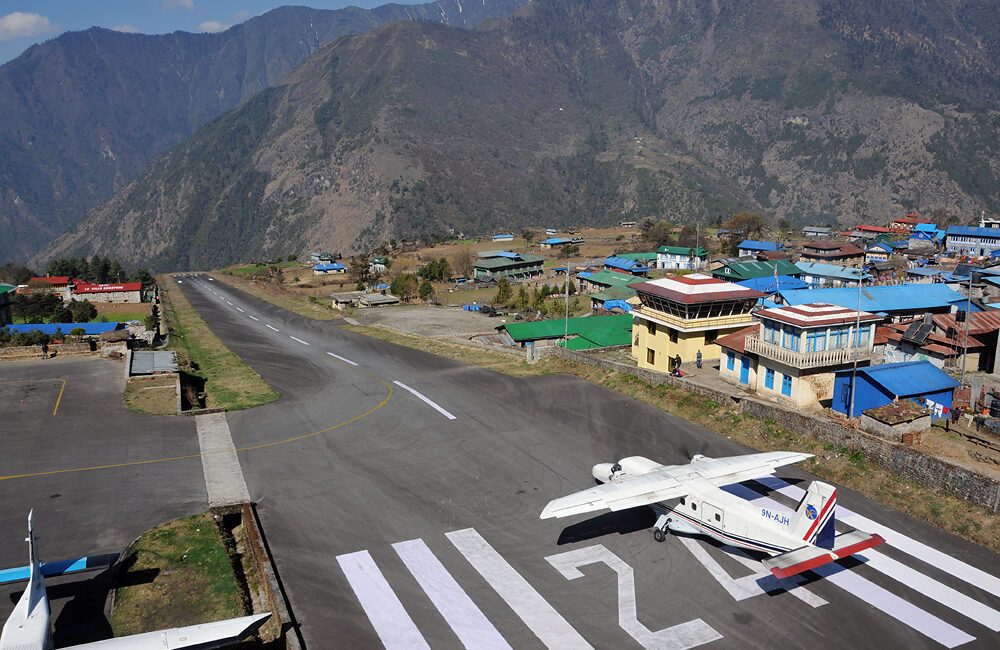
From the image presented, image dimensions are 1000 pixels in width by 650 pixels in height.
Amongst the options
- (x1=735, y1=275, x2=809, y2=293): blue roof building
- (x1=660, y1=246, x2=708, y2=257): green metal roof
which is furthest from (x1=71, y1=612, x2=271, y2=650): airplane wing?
(x1=660, y1=246, x2=708, y2=257): green metal roof

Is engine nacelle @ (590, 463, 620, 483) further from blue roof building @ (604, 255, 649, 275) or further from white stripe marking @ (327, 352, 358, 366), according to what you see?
blue roof building @ (604, 255, 649, 275)

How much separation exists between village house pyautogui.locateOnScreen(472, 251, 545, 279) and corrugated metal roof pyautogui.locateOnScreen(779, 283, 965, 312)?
9419cm

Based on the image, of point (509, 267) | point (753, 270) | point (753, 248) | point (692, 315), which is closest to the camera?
point (692, 315)

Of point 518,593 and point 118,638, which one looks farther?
point 518,593

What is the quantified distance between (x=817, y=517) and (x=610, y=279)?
324ft

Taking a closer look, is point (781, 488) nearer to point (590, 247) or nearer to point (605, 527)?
point (605, 527)

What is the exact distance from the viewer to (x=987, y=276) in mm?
75875

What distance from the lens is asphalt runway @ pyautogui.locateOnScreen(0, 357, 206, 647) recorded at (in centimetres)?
2462

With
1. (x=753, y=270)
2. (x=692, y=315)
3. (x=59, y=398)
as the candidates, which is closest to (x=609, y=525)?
(x=692, y=315)

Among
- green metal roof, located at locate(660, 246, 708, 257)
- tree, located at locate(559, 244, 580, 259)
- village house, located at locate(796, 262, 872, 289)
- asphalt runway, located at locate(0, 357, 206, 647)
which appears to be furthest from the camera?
tree, located at locate(559, 244, 580, 259)

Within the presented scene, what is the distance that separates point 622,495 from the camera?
88.1ft

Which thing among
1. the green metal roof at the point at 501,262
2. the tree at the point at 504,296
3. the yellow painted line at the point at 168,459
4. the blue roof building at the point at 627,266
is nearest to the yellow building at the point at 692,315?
the yellow painted line at the point at 168,459

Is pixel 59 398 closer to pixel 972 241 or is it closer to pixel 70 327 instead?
pixel 70 327

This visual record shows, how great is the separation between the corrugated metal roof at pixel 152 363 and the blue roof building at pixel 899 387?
5389 centimetres
